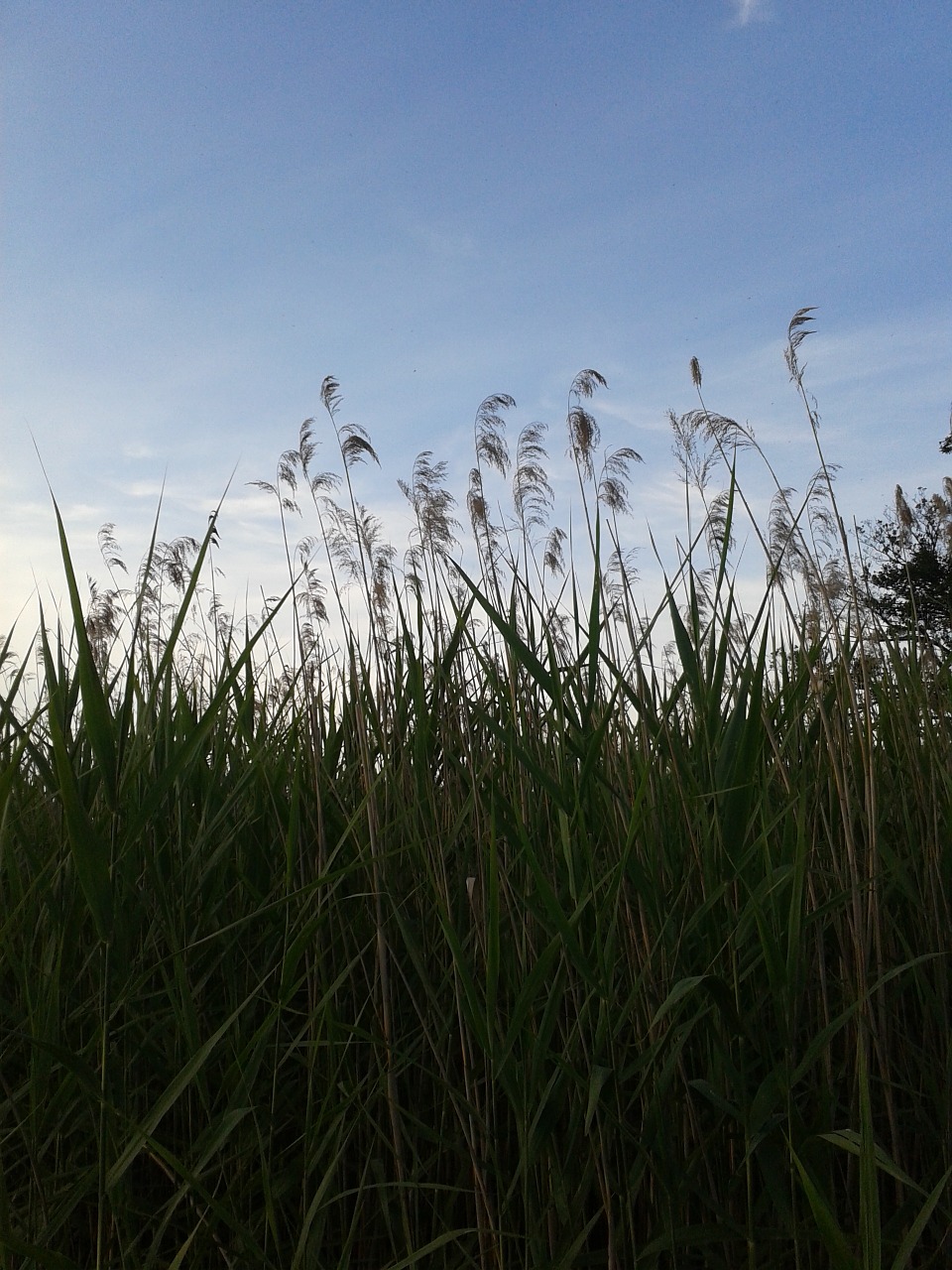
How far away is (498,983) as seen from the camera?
1.73m

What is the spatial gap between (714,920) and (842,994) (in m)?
0.49

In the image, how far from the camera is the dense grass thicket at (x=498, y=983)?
150 cm

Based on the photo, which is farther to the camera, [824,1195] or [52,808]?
[52,808]

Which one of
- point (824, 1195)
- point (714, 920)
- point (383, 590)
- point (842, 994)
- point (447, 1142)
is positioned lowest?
point (824, 1195)

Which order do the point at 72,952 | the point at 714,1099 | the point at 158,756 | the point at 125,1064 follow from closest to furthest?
the point at 714,1099, the point at 125,1064, the point at 72,952, the point at 158,756

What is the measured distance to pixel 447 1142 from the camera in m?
1.70

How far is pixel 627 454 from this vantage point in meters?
2.72

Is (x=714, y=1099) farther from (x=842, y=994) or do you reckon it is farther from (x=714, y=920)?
(x=842, y=994)

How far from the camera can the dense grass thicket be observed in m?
1.50

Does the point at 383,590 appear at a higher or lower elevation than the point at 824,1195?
higher

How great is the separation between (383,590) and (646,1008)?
1.50 m

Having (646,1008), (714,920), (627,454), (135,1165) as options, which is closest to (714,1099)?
(646,1008)

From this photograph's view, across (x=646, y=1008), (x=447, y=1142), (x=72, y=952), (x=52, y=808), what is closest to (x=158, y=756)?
(x=52, y=808)

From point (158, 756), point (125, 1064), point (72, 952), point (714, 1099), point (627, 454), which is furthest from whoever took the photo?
point (627, 454)
